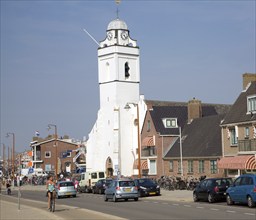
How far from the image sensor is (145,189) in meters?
45.9

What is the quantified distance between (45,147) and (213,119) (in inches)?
2711

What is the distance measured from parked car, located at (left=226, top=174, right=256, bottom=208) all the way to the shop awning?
54.3 feet

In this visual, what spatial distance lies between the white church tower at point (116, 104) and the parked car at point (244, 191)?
48136 mm

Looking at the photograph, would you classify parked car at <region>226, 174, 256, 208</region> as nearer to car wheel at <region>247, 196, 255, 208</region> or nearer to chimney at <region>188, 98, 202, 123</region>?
car wheel at <region>247, 196, 255, 208</region>

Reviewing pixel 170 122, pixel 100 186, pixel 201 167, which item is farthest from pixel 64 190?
pixel 170 122

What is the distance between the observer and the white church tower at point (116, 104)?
81.8 metres

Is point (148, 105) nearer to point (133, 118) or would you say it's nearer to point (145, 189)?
point (133, 118)

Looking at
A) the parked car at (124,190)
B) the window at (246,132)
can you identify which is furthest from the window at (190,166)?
the parked car at (124,190)

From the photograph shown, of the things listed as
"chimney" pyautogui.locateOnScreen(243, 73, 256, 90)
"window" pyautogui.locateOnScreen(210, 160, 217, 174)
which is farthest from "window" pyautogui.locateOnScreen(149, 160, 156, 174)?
"chimney" pyautogui.locateOnScreen(243, 73, 256, 90)

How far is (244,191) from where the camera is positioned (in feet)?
101

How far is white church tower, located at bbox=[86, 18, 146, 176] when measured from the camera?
81.8 m

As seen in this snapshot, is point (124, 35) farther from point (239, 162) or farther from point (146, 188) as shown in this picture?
point (146, 188)

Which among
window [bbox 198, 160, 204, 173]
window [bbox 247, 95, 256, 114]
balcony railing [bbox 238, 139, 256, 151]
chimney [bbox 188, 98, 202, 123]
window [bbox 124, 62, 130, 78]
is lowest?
window [bbox 198, 160, 204, 173]

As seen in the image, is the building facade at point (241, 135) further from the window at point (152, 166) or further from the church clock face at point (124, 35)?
the church clock face at point (124, 35)
